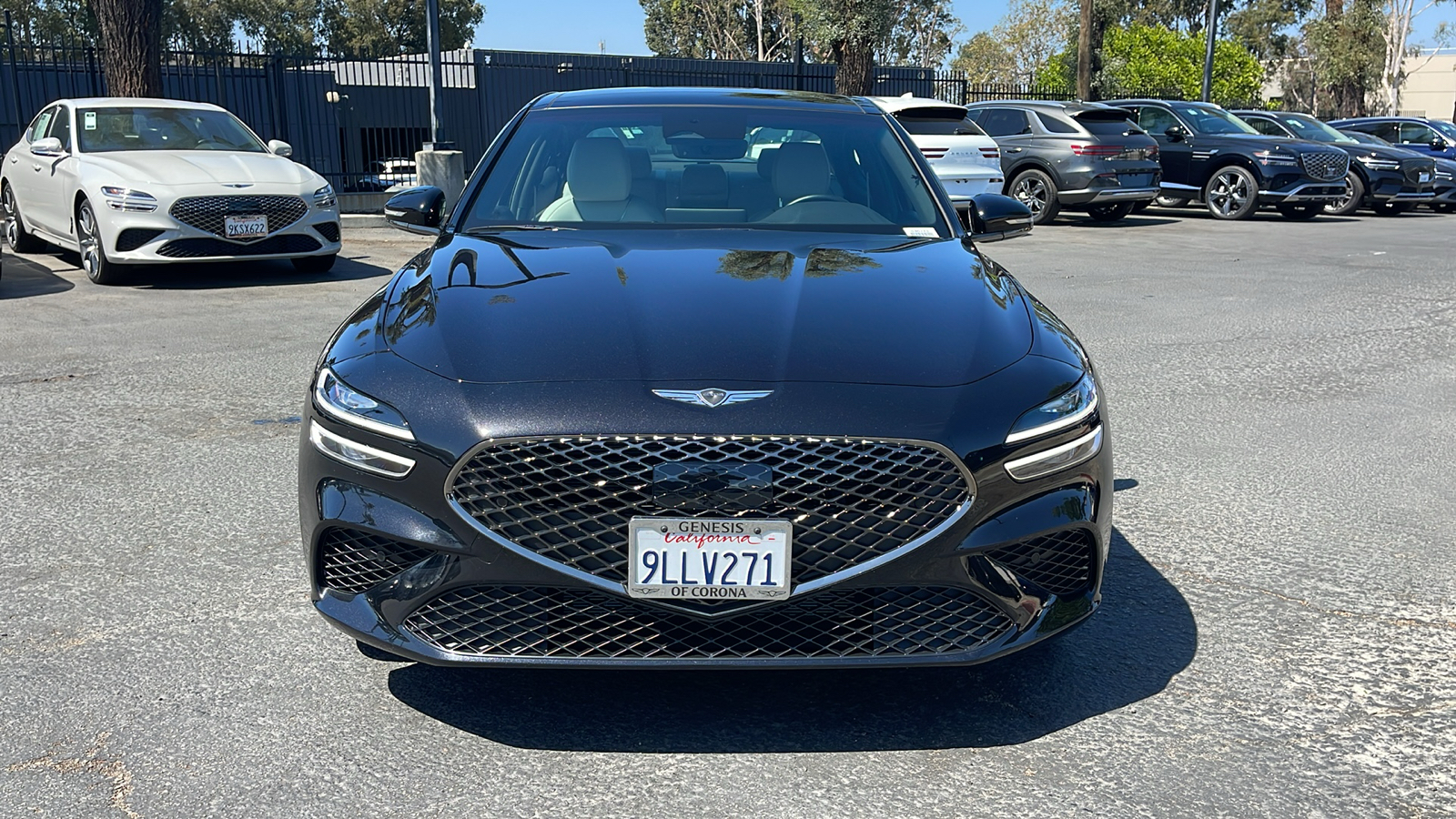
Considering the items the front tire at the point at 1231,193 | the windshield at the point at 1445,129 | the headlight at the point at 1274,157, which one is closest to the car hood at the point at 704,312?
the headlight at the point at 1274,157

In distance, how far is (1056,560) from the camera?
2869 millimetres

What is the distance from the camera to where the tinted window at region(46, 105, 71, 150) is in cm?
1097

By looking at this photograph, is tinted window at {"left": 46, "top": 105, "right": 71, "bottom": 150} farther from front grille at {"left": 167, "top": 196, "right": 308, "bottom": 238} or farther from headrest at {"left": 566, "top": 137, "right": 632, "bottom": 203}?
headrest at {"left": 566, "top": 137, "right": 632, "bottom": 203}

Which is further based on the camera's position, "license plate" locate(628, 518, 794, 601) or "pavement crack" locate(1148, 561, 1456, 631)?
"pavement crack" locate(1148, 561, 1456, 631)

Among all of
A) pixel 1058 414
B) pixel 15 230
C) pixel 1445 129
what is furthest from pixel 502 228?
pixel 1445 129

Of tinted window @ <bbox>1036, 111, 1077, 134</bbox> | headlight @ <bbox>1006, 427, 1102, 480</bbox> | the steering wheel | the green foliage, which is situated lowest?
headlight @ <bbox>1006, 427, 1102, 480</bbox>

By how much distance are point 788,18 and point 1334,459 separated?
61260mm

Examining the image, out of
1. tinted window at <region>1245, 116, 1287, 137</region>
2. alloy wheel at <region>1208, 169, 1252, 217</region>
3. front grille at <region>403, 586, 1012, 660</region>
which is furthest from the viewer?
tinted window at <region>1245, 116, 1287, 137</region>

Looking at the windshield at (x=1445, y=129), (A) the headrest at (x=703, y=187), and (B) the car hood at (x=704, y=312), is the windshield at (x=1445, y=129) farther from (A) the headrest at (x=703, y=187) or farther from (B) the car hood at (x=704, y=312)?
(B) the car hood at (x=704, y=312)

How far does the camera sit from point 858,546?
265cm

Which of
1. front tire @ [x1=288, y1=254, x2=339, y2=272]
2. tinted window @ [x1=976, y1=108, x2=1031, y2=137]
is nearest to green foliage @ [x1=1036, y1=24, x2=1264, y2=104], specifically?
tinted window @ [x1=976, y1=108, x2=1031, y2=137]

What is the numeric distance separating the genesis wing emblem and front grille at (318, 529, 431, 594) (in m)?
0.61

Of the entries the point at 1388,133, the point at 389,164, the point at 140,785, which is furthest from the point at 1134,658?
the point at 1388,133

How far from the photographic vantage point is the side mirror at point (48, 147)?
1092 cm
